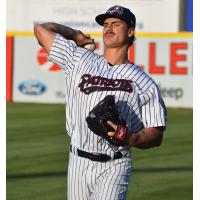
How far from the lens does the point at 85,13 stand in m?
29.0

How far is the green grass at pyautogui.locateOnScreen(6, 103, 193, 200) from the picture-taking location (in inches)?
415

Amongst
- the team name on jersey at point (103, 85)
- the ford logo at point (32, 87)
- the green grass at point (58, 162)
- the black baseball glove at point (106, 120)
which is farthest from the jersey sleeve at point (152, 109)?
the ford logo at point (32, 87)

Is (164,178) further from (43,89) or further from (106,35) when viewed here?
(43,89)

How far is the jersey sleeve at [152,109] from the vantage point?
6.17 metres

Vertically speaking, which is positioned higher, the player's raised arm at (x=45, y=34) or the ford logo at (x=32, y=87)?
the player's raised arm at (x=45, y=34)

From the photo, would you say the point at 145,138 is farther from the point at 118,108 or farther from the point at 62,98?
the point at 62,98

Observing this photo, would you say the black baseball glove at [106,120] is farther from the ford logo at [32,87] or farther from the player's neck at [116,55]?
the ford logo at [32,87]

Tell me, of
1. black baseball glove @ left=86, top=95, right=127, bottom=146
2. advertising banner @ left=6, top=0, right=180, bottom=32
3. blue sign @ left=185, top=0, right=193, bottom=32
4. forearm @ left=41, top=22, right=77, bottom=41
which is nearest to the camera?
black baseball glove @ left=86, top=95, right=127, bottom=146

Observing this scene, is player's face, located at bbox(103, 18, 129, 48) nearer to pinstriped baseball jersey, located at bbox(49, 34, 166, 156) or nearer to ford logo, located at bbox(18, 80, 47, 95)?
pinstriped baseball jersey, located at bbox(49, 34, 166, 156)

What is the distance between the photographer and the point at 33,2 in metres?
29.7

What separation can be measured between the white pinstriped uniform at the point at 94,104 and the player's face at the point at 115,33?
17cm

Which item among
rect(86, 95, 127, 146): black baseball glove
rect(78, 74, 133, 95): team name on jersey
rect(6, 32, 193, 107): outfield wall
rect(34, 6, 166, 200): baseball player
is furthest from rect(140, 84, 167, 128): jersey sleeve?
rect(6, 32, 193, 107): outfield wall

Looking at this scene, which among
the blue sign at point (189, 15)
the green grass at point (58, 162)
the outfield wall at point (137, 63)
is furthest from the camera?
the blue sign at point (189, 15)

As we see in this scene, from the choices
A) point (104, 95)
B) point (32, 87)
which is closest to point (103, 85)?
point (104, 95)
